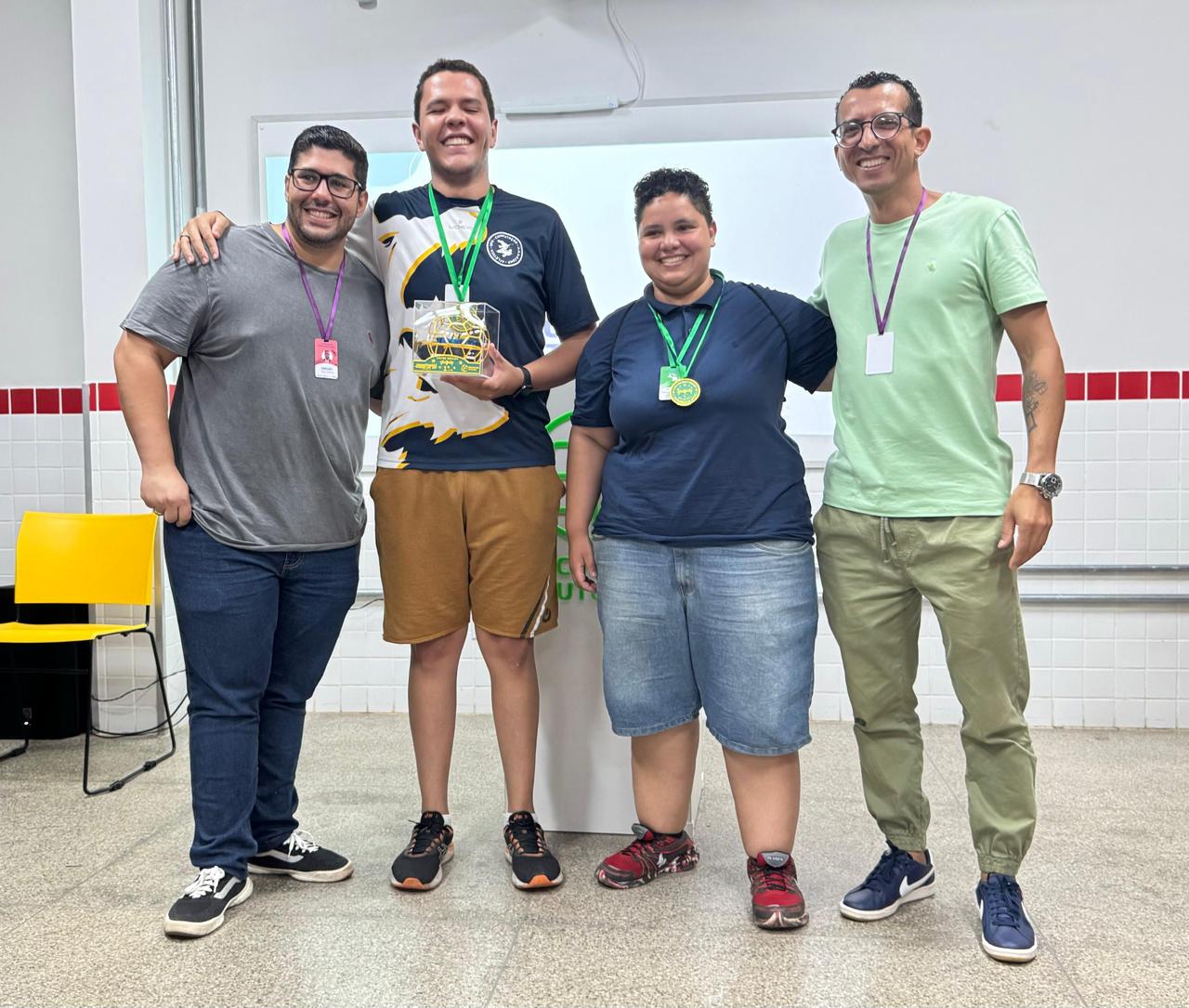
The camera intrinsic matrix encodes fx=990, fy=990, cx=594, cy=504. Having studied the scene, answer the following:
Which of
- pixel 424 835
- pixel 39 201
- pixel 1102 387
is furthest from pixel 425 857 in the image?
pixel 39 201

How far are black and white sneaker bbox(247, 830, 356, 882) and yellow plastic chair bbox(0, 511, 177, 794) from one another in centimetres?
129

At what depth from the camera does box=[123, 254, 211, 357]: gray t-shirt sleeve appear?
2.07 m

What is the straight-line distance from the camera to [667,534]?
84.3 inches

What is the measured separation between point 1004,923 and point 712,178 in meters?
2.91

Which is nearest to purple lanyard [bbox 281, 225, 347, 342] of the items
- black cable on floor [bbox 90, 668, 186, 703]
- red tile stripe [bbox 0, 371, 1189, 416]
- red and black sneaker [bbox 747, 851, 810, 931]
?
red and black sneaker [bbox 747, 851, 810, 931]

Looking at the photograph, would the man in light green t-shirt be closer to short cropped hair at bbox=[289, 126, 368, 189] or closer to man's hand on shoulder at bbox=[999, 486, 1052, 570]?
man's hand on shoulder at bbox=[999, 486, 1052, 570]

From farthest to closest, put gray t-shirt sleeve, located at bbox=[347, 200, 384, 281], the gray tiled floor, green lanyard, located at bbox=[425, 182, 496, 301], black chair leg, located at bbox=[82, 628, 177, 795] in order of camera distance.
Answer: black chair leg, located at bbox=[82, 628, 177, 795], gray t-shirt sleeve, located at bbox=[347, 200, 384, 281], green lanyard, located at bbox=[425, 182, 496, 301], the gray tiled floor

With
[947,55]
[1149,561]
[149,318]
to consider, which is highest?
[947,55]

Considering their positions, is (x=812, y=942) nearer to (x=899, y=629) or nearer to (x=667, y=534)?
(x=899, y=629)

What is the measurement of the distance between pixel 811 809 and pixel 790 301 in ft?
5.05

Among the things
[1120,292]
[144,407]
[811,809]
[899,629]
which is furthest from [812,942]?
[1120,292]

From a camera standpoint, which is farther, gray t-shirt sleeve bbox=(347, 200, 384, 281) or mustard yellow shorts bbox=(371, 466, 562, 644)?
gray t-shirt sleeve bbox=(347, 200, 384, 281)

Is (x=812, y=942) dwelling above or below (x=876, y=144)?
below

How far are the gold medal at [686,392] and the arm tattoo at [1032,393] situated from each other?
649 millimetres
